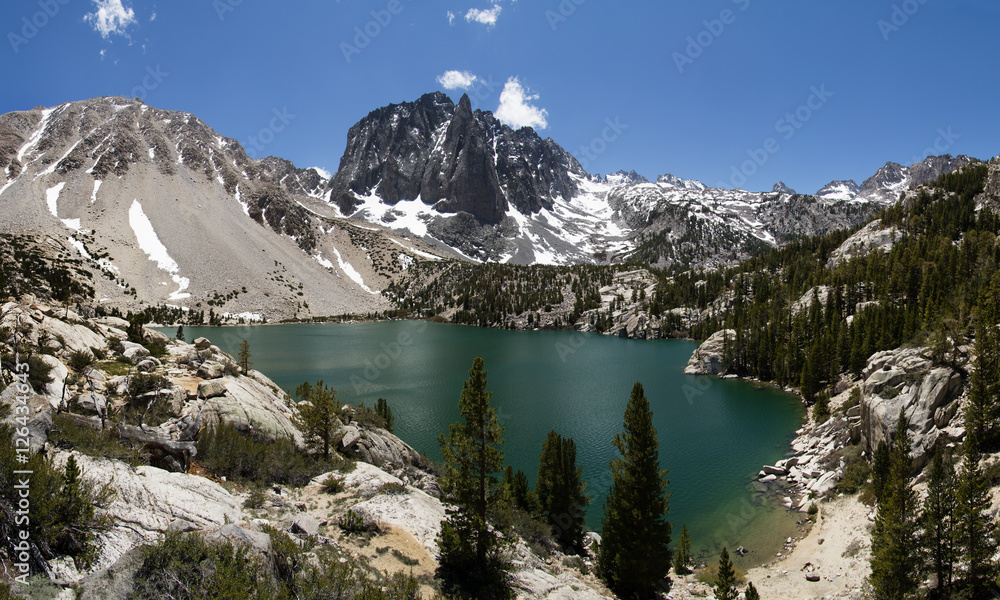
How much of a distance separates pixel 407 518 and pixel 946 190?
133428 millimetres

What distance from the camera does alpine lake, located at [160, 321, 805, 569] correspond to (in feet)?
86.9

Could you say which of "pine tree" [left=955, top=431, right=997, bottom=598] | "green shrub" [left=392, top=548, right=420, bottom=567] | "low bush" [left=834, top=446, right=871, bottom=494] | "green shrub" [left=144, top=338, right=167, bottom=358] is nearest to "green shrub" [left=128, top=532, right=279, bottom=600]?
"green shrub" [left=392, top=548, right=420, bottom=567]

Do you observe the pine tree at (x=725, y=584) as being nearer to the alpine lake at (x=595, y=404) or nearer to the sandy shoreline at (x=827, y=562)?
the sandy shoreline at (x=827, y=562)

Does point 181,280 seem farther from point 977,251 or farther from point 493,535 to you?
point 977,251

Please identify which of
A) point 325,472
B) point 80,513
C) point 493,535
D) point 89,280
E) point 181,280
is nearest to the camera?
point 80,513

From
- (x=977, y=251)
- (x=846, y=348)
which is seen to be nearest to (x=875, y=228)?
(x=977, y=251)

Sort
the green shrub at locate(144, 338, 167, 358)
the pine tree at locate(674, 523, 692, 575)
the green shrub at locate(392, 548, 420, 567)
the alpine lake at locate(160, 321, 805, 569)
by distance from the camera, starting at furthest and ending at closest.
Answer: the alpine lake at locate(160, 321, 805, 569)
the green shrub at locate(144, 338, 167, 358)
the pine tree at locate(674, 523, 692, 575)
the green shrub at locate(392, 548, 420, 567)

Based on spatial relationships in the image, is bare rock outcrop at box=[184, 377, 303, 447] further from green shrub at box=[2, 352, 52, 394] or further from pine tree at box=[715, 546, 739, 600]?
pine tree at box=[715, 546, 739, 600]

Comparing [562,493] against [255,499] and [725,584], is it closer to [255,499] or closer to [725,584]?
[725,584]

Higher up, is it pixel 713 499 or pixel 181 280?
pixel 181 280

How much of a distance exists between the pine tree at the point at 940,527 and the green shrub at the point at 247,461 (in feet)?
73.1

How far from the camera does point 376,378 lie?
57.4 meters

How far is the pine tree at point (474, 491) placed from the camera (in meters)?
12.7

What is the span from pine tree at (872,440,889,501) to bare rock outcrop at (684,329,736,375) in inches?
1808
